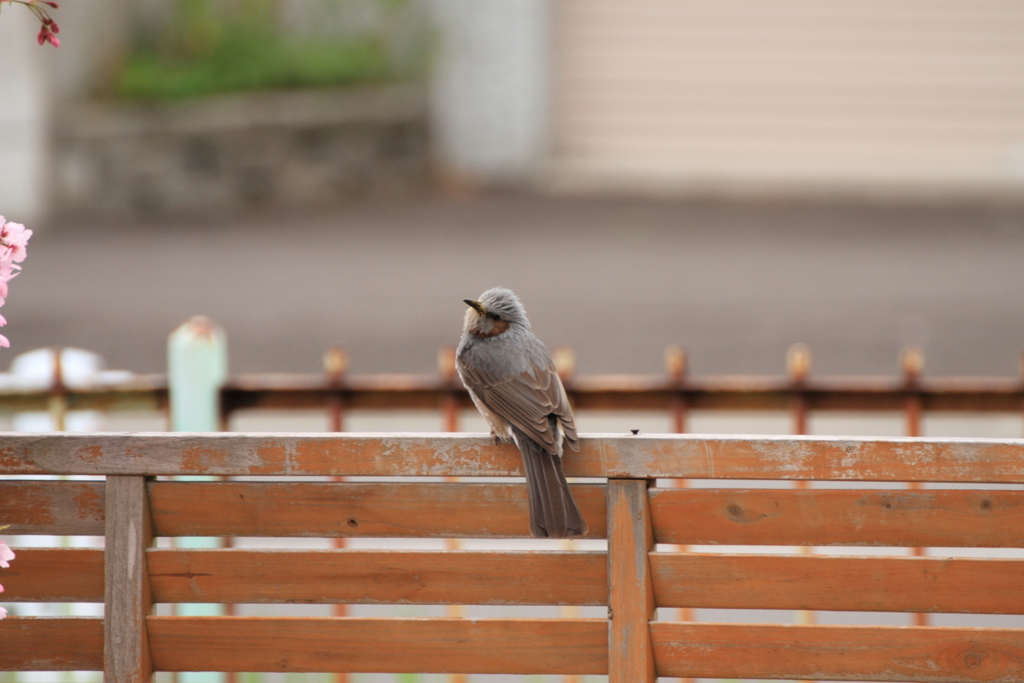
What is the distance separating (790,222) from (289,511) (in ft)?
32.9

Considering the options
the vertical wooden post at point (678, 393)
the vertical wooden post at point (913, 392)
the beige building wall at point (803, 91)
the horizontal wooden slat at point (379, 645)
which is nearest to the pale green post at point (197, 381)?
the horizontal wooden slat at point (379, 645)

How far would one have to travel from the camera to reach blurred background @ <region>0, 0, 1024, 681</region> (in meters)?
8.88

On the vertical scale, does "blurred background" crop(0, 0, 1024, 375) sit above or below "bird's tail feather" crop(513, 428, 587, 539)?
above

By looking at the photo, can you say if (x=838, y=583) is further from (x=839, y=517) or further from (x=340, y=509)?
(x=340, y=509)

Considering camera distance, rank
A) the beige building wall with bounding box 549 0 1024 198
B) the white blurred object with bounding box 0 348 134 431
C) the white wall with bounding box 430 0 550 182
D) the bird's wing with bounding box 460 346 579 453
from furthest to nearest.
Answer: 1. the beige building wall with bounding box 549 0 1024 198
2. the white wall with bounding box 430 0 550 182
3. the white blurred object with bounding box 0 348 134 431
4. the bird's wing with bounding box 460 346 579 453

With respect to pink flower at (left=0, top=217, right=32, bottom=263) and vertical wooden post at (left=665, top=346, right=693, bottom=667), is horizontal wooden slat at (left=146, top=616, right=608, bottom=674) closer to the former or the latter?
pink flower at (left=0, top=217, right=32, bottom=263)

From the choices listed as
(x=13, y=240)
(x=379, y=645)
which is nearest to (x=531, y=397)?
(x=379, y=645)

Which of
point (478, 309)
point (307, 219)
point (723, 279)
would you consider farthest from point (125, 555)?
point (307, 219)

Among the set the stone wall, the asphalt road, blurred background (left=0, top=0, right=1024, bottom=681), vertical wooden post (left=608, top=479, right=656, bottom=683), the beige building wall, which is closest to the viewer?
vertical wooden post (left=608, top=479, right=656, bottom=683)

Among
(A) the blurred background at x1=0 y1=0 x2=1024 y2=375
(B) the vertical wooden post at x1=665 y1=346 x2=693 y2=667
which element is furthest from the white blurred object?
(A) the blurred background at x1=0 y1=0 x2=1024 y2=375

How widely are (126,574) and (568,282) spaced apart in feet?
23.5

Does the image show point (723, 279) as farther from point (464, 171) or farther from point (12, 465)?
point (12, 465)

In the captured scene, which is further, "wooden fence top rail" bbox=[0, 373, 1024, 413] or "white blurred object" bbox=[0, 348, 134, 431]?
"white blurred object" bbox=[0, 348, 134, 431]

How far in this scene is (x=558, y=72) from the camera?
13.1 metres
